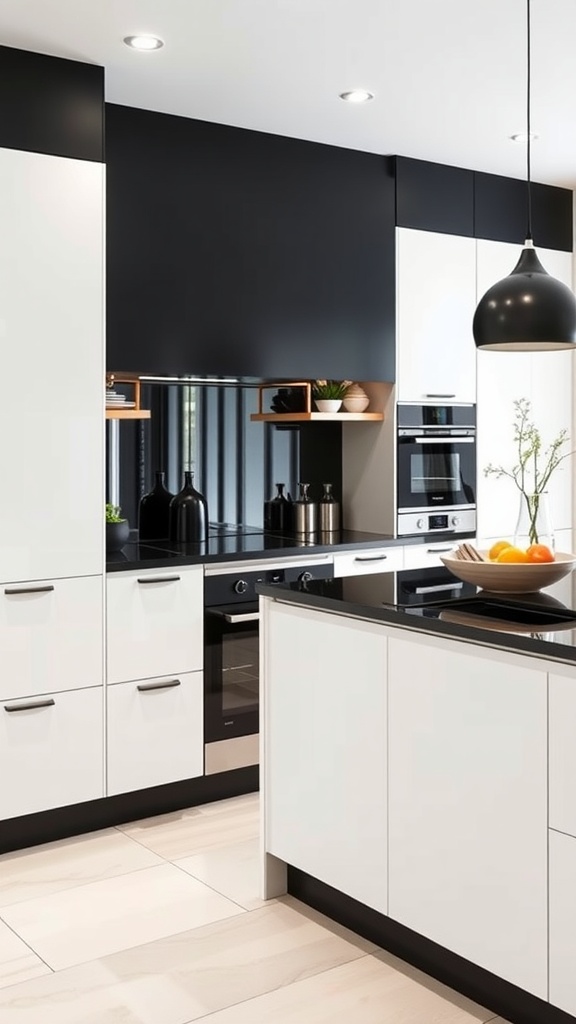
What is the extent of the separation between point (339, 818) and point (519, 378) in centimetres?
290

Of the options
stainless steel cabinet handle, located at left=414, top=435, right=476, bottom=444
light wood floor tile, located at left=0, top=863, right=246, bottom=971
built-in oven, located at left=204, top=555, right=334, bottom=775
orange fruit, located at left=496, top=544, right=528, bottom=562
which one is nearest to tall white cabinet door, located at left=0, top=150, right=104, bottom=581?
Result: built-in oven, located at left=204, top=555, right=334, bottom=775

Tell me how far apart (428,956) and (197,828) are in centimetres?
127

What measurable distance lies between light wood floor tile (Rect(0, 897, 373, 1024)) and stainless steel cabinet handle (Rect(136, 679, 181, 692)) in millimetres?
983

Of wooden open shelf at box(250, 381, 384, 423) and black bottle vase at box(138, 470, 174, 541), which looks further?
wooden open shelf at box(250, 381, 384, 423)

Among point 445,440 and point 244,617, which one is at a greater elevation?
point 445,440

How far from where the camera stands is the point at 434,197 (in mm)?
4730

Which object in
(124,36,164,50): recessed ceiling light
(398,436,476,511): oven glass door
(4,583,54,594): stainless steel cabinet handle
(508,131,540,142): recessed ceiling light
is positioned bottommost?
(4,583,54,594): stainless steel cabinet handle

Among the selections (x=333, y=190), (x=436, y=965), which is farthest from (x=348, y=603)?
(x=333, y=190)

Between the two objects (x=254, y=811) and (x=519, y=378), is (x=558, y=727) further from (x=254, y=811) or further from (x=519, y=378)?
(x=519, y=378)

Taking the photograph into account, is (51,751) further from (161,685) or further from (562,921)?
(562,921)

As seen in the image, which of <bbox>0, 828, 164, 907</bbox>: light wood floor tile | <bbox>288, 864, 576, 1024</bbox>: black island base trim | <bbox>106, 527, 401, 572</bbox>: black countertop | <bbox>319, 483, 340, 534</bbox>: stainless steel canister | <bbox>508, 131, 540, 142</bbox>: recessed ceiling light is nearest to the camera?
<bbox>288, 864, 576, 1024</bbox>: black island base trim

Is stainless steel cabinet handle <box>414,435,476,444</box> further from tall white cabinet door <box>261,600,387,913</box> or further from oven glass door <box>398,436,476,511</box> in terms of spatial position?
tall white cabinet door <box>261,600,387,913</box>

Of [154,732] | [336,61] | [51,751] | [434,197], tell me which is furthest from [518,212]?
[51,751]

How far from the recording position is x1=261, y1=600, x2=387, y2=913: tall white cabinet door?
2.65 metres
